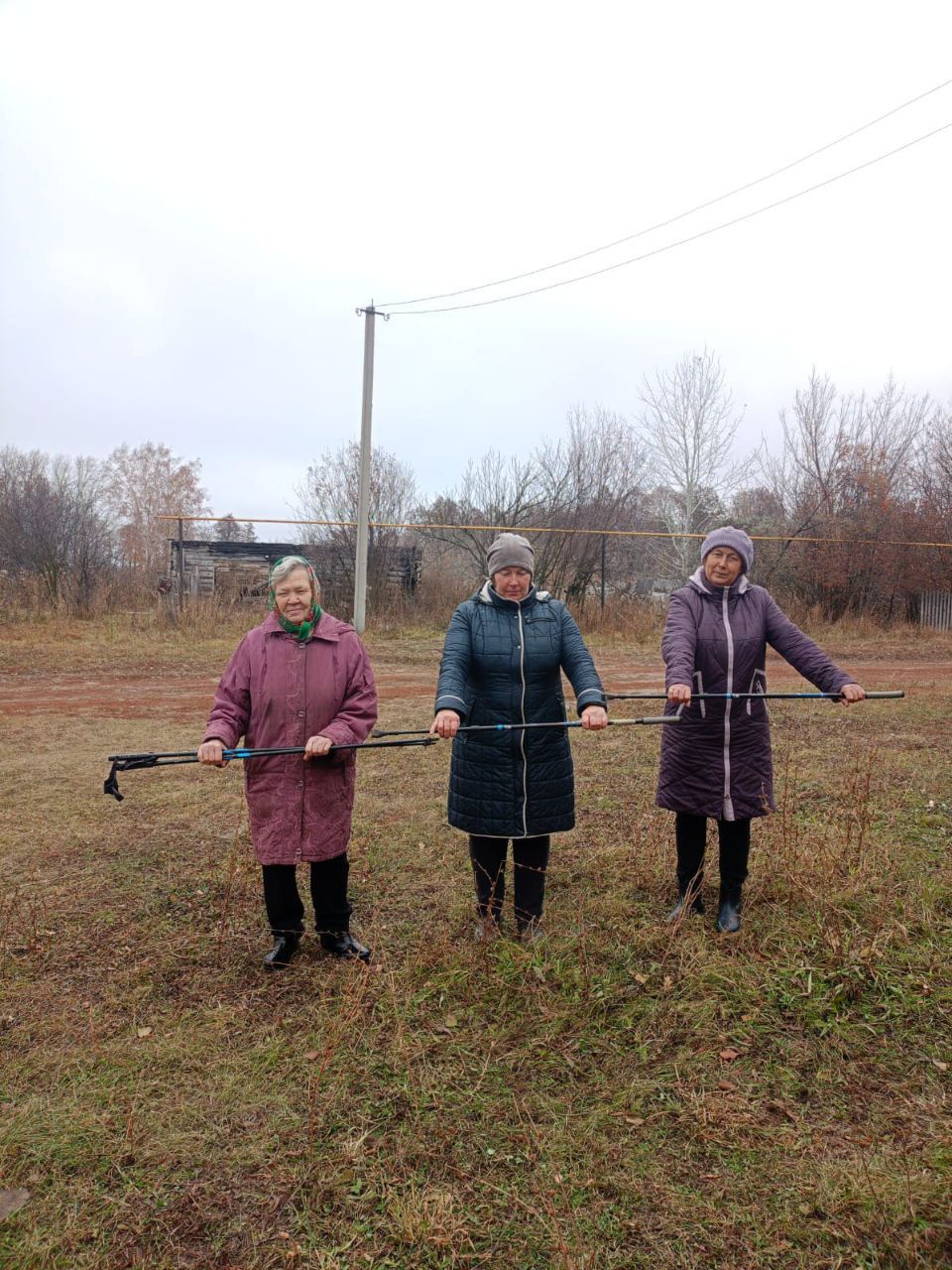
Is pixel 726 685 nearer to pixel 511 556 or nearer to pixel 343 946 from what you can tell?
pixel 511 556

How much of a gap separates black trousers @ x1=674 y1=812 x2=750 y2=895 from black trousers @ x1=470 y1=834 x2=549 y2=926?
27.4 inches

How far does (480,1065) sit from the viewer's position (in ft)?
9.41

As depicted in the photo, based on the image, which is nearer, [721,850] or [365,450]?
[721,850]

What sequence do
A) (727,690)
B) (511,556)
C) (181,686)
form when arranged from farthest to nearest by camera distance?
1. (181,686)
2. (727,690)
3. (511,556)

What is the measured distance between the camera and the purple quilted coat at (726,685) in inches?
145

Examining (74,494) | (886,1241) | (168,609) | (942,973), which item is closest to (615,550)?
(168,609)

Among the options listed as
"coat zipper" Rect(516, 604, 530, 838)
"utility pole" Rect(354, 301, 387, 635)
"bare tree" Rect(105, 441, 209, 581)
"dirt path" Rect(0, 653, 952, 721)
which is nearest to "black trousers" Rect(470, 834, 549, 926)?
"coat zipper" Rect(516, 604, 530, 838)

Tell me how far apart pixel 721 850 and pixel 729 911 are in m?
0.26

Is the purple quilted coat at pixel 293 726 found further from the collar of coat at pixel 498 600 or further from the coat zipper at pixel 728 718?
the coat zipper at pixel 728 718

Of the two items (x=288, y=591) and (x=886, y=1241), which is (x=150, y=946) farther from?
(x=886, y=1241)

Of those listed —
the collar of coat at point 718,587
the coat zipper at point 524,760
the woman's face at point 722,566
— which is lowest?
the coat zipper at point 524,760

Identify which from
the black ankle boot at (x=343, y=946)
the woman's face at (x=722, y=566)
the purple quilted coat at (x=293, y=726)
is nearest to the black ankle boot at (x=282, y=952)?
the black ankle boot at (x=343, y=946)

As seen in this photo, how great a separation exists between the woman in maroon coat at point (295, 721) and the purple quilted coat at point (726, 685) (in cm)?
143

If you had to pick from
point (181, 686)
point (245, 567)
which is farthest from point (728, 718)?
point (245, 567)
